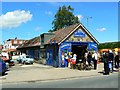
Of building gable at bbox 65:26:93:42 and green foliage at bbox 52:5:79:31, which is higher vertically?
green foliage at bbox 52:5:79:31

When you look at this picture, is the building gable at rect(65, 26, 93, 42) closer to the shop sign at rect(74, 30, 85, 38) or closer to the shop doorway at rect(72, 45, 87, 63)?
the shop sign at rect(74, 30, 85, 38)

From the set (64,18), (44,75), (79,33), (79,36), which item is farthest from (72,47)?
(64,18)

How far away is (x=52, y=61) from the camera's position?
35.4 m

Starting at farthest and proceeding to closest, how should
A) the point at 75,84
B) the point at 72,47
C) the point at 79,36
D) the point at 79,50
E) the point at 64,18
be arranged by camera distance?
the point at 64,18, the point at 79,50, the point at 72,47, the point at 79,36, the point at 75,84

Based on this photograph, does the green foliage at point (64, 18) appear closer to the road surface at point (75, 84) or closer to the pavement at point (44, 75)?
the pavement at point (44, 75)

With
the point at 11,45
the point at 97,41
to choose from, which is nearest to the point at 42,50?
the point at 97,41

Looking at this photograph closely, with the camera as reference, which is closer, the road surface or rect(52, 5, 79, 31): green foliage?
the road surface

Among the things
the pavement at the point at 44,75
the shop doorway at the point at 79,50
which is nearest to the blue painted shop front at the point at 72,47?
the shop doorway at the point at 79,50

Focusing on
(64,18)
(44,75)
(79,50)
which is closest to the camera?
(44,75)

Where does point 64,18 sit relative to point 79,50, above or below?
above

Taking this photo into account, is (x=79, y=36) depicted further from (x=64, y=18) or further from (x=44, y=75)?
(x=64, y=18)

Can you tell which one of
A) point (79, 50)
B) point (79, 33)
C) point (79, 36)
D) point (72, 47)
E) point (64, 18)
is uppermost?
point (64, 18)

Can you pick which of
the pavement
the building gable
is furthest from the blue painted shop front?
the pavement

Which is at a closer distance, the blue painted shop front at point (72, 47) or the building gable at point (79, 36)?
the blue painted shop front at point (72, 47)
